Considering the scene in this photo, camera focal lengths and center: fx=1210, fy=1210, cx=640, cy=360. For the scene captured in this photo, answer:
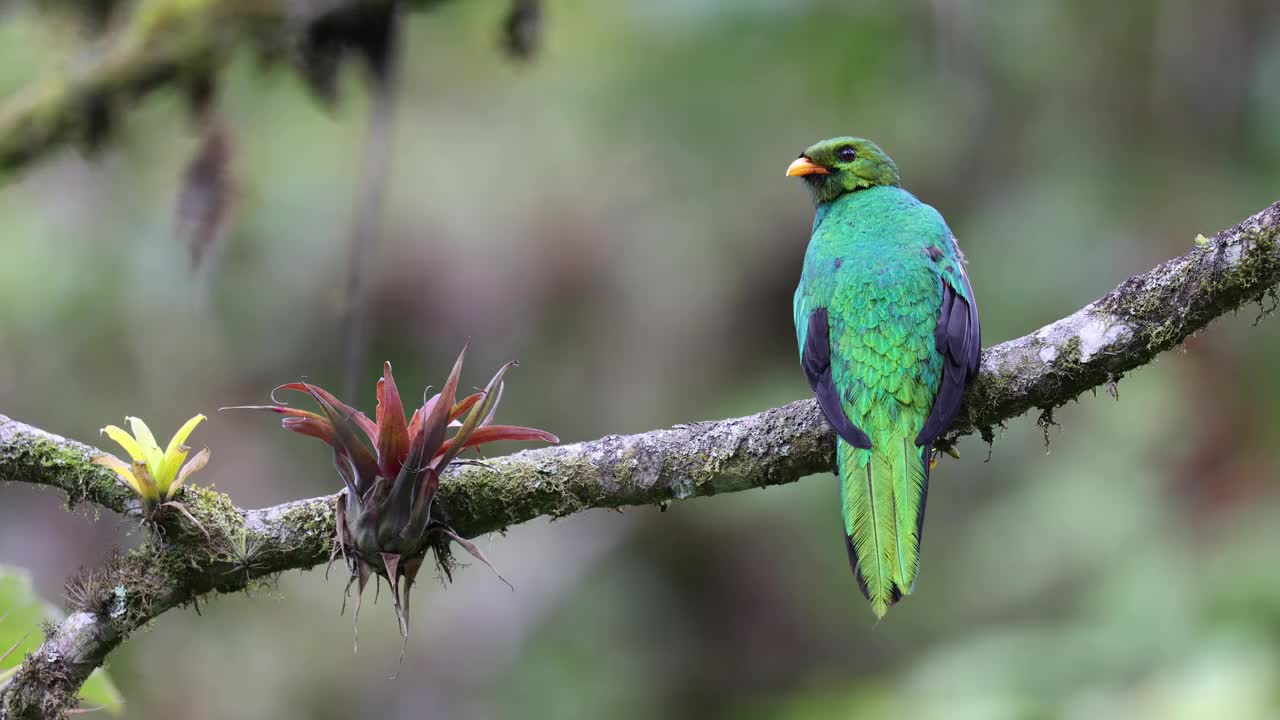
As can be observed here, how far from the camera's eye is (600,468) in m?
2.90

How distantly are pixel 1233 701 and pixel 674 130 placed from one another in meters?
6.93

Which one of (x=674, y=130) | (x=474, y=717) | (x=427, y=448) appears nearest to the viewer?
(x=427, y=448)

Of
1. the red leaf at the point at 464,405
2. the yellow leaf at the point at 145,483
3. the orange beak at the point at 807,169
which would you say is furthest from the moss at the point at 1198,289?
the yellow leaf at the point at 145,483

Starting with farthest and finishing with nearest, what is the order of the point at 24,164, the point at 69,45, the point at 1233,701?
the point at 69,45, the point at 24,164, the point at 1233,701

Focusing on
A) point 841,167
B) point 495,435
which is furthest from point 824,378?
point 841,167

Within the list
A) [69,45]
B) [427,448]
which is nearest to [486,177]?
[69,45]

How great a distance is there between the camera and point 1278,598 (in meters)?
6.07

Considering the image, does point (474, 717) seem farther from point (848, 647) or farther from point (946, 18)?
point (946, 18)

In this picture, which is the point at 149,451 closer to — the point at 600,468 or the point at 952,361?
the point at 600,468

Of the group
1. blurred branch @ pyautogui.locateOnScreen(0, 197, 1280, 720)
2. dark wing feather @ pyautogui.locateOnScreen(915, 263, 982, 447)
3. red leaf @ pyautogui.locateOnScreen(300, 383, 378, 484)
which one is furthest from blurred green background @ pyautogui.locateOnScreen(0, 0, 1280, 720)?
red leaf @ pyautogui.locateOnScreen(300, 383, 378, 484)

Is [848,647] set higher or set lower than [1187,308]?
lower

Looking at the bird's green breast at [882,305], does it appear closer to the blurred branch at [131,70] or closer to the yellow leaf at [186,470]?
the yellow leaf at [186,470]

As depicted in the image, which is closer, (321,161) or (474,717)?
(474,717)

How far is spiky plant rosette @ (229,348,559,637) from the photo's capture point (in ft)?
Result: 8.39
